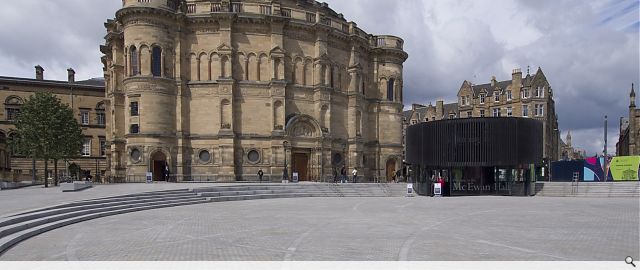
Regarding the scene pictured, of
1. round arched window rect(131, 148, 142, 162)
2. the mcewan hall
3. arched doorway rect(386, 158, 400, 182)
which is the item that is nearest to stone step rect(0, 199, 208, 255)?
round arched window rect(131, 148, 142, 162)

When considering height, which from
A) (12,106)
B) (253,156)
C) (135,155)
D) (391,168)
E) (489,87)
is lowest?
(391,168)

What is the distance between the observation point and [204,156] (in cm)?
4250

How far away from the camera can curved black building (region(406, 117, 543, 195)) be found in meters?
31.2

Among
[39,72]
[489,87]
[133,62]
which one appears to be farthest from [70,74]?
[489,87]

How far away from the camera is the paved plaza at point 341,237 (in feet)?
34.9

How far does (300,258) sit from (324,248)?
3.96 feet

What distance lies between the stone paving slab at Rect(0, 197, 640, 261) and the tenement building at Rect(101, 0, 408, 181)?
23.4m

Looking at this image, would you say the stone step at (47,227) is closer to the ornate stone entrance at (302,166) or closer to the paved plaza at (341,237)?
the paved plaza at (341,237)

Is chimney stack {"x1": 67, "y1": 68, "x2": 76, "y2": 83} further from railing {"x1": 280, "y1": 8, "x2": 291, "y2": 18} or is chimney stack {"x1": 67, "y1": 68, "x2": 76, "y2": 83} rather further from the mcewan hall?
railing {"x1": 280, "y1": 8, "x2": 291, "y2": 18}

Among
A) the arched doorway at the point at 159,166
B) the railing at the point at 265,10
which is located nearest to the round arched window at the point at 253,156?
the arched doorway at the point at 159,166

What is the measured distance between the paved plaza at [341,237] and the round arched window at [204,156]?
76.6 ft

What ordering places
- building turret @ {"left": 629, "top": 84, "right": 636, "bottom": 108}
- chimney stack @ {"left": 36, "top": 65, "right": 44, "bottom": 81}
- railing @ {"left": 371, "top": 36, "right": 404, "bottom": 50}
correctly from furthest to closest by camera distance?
building turret @ {"left": 629, "top": 84, "right": 636, "bottom": 108} < chimney stack @ {"left": 36, "top": 65, "right": 44, "bottom": 81} < railing @ {"left": 371, "top": 36, "right": 404, "bottom": 50}

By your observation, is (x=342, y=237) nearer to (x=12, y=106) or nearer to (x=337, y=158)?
(x=337, y=158)

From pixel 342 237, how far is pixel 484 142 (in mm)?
21265
